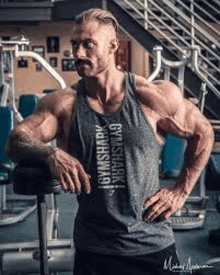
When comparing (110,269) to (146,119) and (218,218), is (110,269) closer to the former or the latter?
(146,119)

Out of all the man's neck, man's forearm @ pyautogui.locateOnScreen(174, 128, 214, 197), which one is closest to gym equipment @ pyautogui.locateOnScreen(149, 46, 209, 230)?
man's forearm @ pyautogui.locateOnScreen(174, 128, 214, 197)

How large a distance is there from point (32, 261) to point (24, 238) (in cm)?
87

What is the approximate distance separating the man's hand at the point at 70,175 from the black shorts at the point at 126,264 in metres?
0.27

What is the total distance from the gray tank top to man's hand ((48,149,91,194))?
0.39ft

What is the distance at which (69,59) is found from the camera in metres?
9.20

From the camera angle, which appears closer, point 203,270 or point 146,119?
point 146,119

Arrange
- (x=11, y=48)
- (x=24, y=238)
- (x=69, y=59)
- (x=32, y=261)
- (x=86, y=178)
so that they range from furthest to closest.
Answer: (x=69, y=59)
(x=11, y=48)
(x=24, y=238)
(x=32, y=261)
(x=86, y=178)

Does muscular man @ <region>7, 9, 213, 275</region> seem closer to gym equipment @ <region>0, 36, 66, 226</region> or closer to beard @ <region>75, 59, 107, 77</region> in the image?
beard @ <region>75, 59, 107, 77</region>

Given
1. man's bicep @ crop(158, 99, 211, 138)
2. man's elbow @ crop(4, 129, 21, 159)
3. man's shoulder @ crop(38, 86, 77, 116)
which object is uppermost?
man's shoulder @ crop(38, 86, 77, 116)

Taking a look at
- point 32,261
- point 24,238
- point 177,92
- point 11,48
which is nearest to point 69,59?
point 11,48

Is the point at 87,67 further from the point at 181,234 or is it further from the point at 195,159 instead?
the point at 181,234

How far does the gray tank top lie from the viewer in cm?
109

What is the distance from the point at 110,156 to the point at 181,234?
2.16m

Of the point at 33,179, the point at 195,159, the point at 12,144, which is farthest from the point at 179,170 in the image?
the point at 33,179
